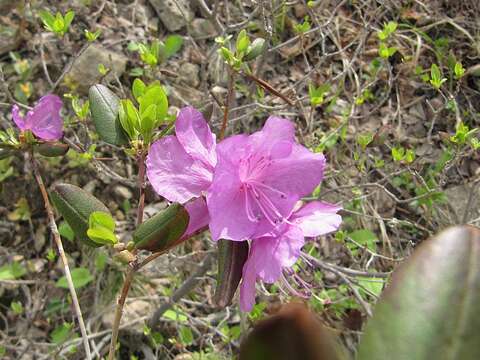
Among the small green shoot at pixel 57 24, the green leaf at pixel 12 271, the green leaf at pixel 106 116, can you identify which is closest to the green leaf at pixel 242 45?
the green leaf at pixel 106 116

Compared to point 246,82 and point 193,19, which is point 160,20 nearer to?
point 193,19

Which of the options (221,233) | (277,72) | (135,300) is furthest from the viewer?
(277,72)

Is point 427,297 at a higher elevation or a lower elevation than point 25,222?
higher

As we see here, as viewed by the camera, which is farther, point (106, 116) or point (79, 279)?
point (79, 279)

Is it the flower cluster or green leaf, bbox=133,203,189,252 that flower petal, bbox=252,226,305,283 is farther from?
green leaf, bbox=133,203,189,252

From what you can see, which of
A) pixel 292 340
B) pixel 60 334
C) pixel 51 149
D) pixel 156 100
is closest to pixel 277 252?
pixel 156 100

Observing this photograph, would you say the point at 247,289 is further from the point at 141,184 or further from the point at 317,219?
the point at 141,184

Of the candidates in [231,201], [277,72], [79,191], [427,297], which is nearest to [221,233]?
[231,201]
